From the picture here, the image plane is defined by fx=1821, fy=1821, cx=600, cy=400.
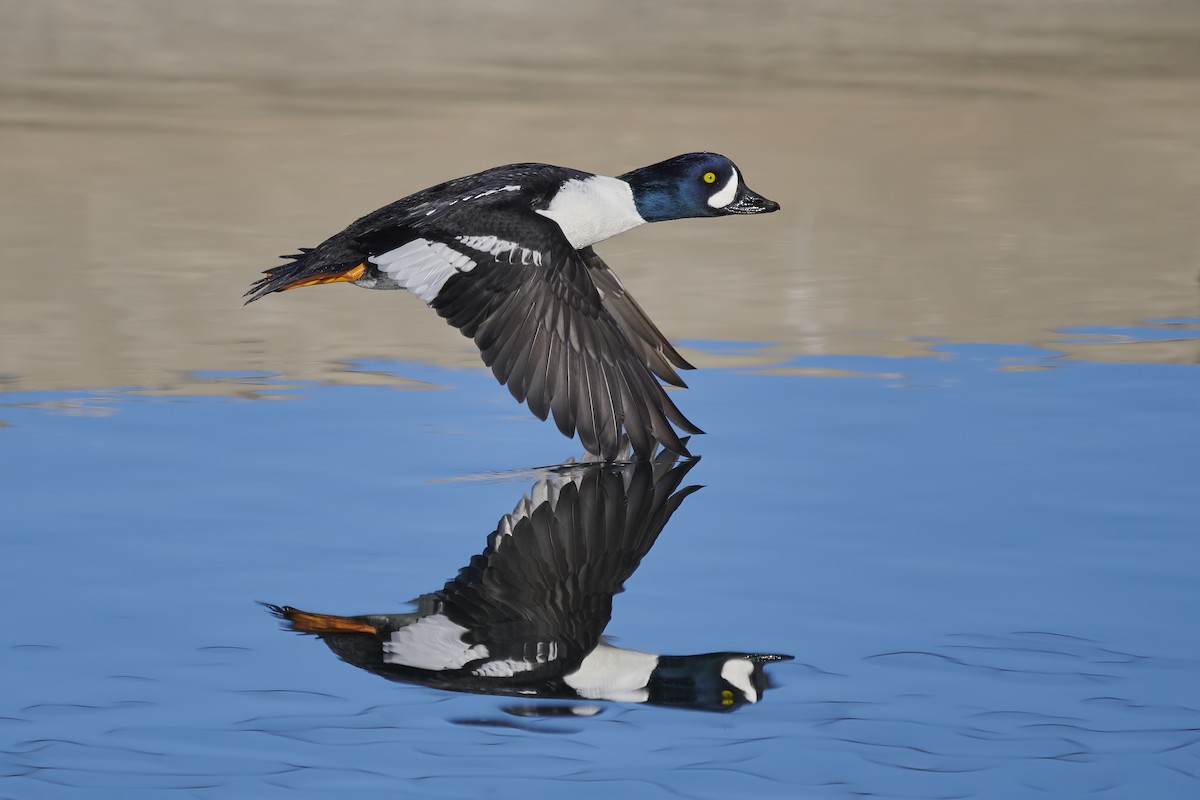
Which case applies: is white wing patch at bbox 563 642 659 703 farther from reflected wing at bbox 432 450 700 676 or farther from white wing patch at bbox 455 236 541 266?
white wing patch at bbox 455 236 541 266

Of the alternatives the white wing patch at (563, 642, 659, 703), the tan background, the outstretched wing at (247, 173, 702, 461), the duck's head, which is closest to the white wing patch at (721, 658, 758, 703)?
the white wing patch at (563, 642, 659, 703)

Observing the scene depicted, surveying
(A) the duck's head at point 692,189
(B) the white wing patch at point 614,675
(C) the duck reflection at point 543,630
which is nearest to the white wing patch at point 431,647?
(C) the duck reflection at point 543,630

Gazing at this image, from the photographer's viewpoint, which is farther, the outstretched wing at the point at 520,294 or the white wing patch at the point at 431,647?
the outstretched wing at the point at 520,294

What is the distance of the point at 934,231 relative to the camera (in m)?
12.3

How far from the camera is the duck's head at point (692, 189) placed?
8.42 metres

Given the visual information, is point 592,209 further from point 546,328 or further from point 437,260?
point 546,328

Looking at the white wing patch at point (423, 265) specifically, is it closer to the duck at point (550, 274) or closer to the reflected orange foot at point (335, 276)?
the duck at point (550, 274)

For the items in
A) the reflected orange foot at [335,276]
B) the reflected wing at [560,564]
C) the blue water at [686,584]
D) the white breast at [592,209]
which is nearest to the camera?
the blue water at [686,584]

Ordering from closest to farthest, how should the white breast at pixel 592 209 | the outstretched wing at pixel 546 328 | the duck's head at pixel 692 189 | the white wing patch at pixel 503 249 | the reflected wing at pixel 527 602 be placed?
the reflected wing at pixel 527 602 → the outstretched wing at pixel 546 328 → the white wing patch at pixel 503 249 → the white breast at pixel 592 209 → the duck's head at pixel 692 189

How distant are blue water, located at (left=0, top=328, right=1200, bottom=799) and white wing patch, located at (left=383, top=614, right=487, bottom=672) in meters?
0.18

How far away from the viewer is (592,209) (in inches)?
316

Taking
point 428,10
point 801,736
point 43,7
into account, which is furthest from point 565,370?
point 43,7

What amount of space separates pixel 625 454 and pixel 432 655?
2.17 meters

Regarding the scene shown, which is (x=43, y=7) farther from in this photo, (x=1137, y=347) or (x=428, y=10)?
(x=1137, y=347)
